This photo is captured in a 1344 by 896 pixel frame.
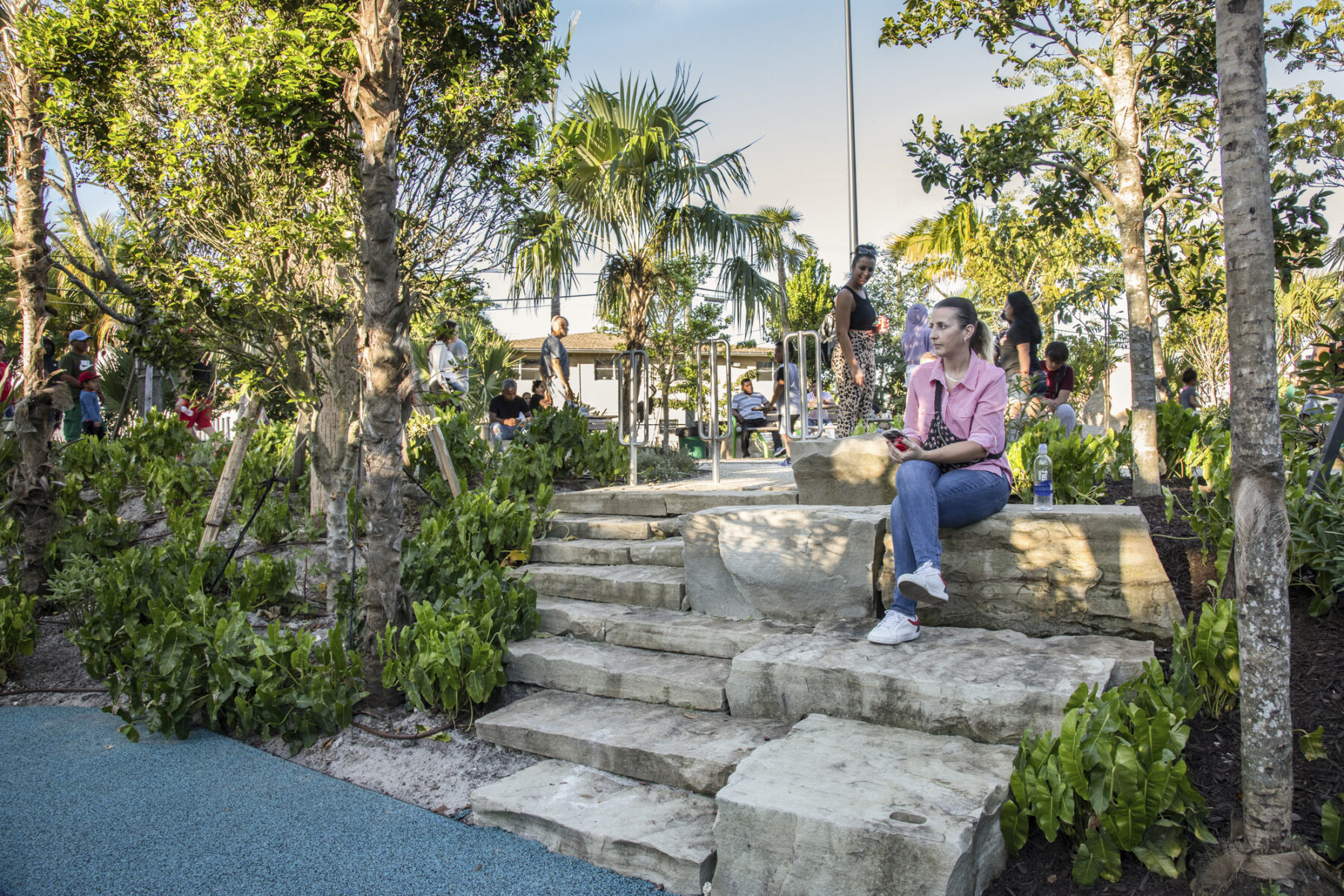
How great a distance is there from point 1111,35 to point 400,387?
5.04 meters

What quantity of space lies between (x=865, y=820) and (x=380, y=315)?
2882 mm

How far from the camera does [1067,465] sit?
15.2 ft

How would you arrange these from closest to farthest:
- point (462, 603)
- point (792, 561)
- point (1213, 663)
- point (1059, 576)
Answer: point (1213, 663), point (1059, 576), point (792, 561), point (462, 603)

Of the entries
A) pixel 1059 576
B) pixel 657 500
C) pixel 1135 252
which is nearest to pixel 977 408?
pixel 1059 576

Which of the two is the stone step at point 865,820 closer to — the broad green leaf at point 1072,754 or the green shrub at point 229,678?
the broad green leaf at point 1072,754

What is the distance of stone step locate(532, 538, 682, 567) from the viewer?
4.64 meters

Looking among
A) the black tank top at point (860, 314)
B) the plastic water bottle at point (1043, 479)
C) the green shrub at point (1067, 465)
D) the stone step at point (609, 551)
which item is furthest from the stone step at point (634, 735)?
the black tank top at point (860, 314)

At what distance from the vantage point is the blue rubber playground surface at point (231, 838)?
2480 mm

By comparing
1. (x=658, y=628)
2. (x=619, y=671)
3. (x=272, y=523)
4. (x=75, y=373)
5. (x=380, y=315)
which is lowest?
(x=619, y=671)

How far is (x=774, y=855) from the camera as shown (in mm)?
2215

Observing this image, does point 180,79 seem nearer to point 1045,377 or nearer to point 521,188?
point 521,188

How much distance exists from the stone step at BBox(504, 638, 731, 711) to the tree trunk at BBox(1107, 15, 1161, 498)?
3.08 metres

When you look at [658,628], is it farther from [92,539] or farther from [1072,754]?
[92,539]

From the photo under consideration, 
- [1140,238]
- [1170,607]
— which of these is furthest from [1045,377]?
[1170,607]
